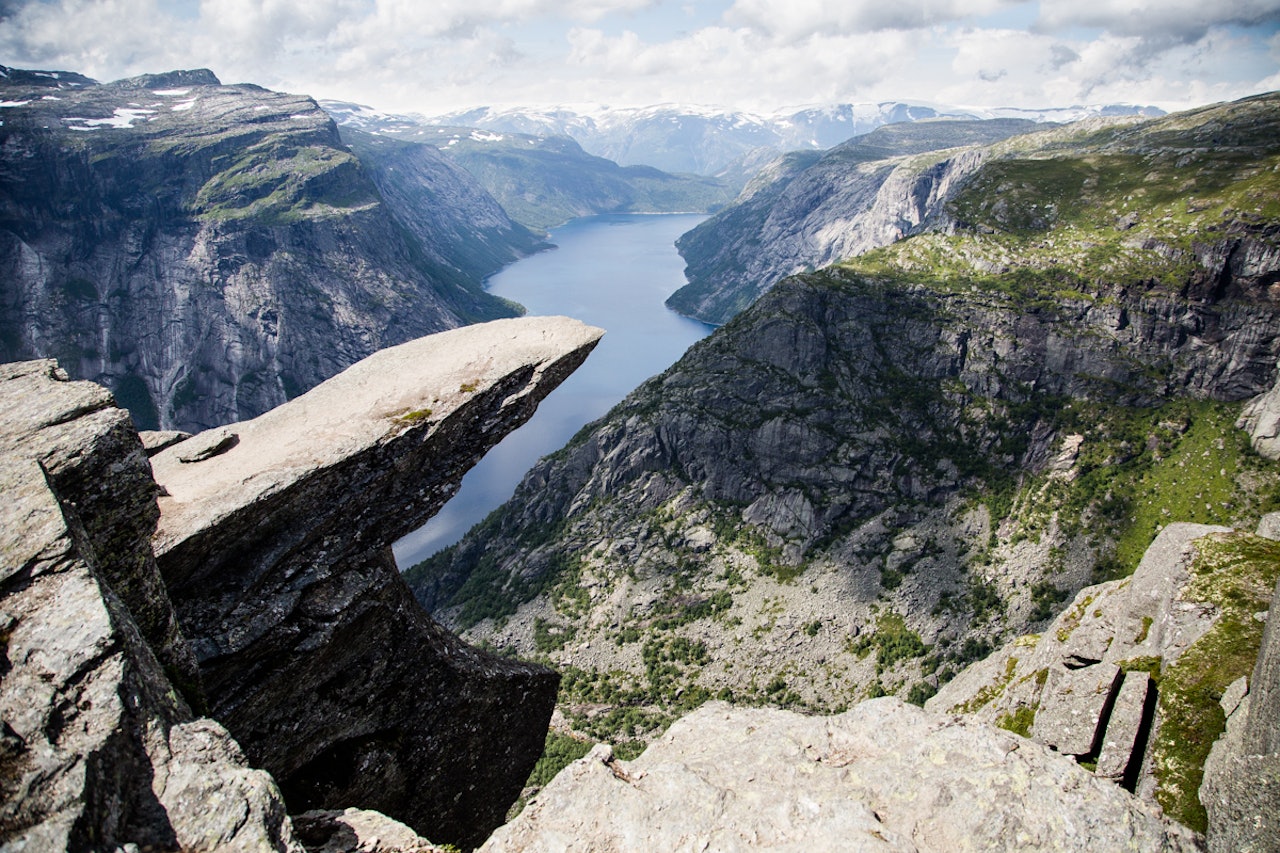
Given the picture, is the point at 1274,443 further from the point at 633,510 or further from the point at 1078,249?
the point at 633,510

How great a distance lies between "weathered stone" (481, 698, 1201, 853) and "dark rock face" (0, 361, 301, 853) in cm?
490

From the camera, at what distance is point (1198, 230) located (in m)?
100

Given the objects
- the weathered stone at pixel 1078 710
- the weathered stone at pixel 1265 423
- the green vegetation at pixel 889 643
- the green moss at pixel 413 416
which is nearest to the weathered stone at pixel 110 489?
the green moss at pixel 413 416

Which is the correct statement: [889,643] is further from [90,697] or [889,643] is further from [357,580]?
[90,697]

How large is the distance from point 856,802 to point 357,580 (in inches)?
531

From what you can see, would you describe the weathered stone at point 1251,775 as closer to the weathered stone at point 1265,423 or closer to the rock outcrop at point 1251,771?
the rock outcrop at point 1251,771

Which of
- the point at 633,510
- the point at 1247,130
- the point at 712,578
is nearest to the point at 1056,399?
the point at 712,578

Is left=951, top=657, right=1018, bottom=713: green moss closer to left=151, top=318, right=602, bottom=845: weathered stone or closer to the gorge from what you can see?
the gorge

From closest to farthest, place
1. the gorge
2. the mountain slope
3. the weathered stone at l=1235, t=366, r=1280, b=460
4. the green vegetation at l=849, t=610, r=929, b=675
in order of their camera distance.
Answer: the gorge
the green vegetation at l=849, t=610, r=929, b=675
the weathered stone at l=1235, t=366, r=1280, b=460
the mountain slope

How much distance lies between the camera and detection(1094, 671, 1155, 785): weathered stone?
17531 mm

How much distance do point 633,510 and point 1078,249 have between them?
3525 inches

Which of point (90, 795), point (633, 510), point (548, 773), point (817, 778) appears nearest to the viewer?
point (90, 795)

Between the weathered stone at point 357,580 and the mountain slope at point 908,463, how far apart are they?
2300 inches

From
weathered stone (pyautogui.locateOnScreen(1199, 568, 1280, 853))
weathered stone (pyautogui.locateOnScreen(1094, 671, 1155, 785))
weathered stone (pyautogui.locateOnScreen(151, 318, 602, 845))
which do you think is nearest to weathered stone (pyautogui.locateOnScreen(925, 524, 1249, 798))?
weathered stone (pyautogui.locateOnScreen(1094, 671, 1155, 785))
